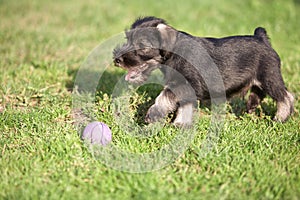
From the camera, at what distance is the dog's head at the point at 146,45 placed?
4.24 m

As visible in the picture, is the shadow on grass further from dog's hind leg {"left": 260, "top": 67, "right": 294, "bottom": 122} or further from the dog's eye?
dog's hind leg {"left": 260, "top": 67, "right": 294, "bottom": 122}

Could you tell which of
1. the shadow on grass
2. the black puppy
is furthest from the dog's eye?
the shadow on grass

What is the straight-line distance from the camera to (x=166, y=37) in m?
4.25

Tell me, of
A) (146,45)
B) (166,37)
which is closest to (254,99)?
(166,37)

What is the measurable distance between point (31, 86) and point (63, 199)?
2.72 metres

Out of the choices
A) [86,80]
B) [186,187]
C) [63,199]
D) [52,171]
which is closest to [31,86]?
[86,80]

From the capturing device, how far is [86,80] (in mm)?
5824

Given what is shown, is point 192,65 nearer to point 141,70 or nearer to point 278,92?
point 141,70

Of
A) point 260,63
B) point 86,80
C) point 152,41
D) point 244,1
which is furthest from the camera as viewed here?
point 244,1

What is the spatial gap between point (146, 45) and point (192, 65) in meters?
0.59

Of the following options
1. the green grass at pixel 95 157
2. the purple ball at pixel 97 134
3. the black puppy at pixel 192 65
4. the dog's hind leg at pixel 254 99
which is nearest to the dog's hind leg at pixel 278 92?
the black puppy at pixel 192 65

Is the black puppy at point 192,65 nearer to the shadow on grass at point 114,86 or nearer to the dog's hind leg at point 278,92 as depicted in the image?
the dog's hind leg at point 278,92

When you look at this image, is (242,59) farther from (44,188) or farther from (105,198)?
(44,188)

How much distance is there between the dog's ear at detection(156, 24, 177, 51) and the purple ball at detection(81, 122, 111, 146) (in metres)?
1.21
